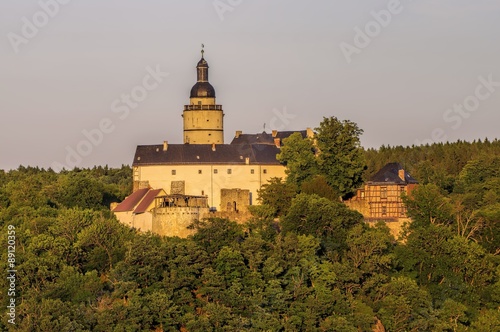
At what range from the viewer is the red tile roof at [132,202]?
6850cm

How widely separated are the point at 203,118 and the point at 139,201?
24.5 ft

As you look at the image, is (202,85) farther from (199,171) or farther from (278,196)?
(278,196)

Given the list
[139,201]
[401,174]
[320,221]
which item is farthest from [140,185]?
[401,174]

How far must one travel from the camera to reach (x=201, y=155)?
71.7m

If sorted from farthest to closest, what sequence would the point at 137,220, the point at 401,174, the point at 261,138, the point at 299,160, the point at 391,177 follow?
the point at 261,138
the point at 299,160
the point at 401,174
the point at 391,177
the point at 137,220

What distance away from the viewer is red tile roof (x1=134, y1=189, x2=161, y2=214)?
221 ft

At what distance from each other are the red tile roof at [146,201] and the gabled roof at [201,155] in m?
2.63

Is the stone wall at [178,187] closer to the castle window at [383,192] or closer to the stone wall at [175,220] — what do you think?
the stone wall at [175,220]

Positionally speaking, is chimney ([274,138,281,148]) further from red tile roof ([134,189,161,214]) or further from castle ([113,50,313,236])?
red tile roof ([134,189,161,214])

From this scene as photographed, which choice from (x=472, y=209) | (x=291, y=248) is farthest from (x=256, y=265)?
(x=472, y=209)

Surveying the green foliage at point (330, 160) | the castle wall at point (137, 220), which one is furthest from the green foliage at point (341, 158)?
the castle wall at point (137, 220)

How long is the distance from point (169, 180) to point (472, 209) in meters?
15.6

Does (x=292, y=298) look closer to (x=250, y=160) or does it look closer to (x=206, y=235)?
(x=206, y=235)

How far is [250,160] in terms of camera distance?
72062 mm
